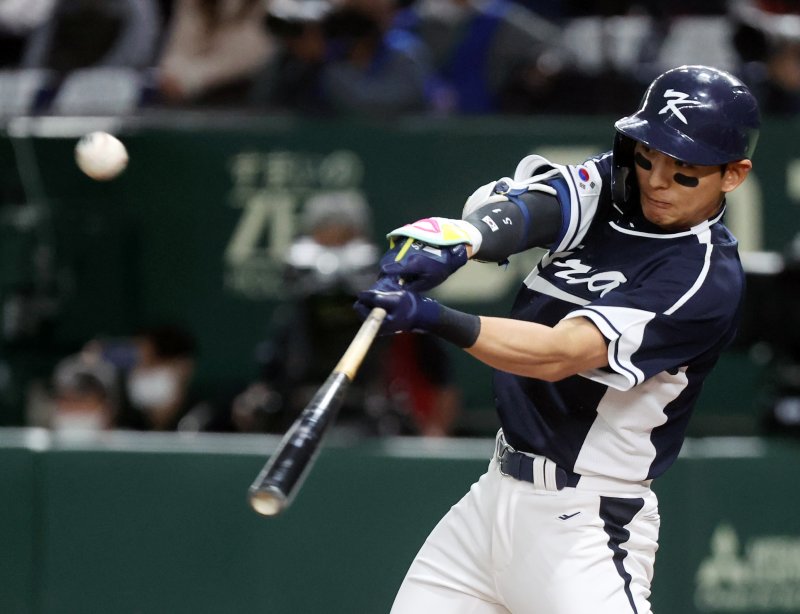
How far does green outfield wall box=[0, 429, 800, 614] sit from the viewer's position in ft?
17.5

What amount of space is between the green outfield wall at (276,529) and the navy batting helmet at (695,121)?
7.22 feet

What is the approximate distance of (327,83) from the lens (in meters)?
6.91

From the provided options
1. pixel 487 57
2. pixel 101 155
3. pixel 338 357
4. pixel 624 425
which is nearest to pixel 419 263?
pixel 624 425

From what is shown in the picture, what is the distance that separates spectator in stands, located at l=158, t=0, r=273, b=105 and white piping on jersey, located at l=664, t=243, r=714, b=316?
13.6ft

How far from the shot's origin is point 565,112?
6898 millimetres

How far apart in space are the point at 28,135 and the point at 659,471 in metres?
4.29

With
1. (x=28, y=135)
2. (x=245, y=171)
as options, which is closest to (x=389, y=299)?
(x=245, y=171)

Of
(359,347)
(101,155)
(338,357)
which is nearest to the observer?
(359,347)

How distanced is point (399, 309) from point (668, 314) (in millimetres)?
705

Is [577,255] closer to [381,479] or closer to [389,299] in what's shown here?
[389,299]

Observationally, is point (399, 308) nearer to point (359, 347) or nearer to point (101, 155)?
point (359, 347)

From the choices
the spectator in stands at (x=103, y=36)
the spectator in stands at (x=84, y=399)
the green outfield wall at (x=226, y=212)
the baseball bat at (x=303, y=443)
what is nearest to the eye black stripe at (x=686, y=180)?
the baseball bat at (x=303, y=443)

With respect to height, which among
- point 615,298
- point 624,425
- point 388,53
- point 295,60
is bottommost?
point 295,60

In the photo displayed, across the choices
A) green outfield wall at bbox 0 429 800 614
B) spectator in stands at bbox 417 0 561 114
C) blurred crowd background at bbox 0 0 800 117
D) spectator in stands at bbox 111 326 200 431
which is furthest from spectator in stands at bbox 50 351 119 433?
spectator in stands at bbox 417 0 561 114
